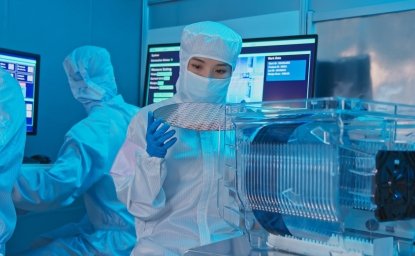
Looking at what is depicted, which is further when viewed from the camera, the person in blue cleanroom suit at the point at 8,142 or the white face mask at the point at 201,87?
the person in blue cleanroom suit at the point at 8,142

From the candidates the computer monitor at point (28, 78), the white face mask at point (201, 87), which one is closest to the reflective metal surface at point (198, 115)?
the white face mask at point (201, 87)

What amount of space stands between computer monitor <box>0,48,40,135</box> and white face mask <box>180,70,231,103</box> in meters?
1.28

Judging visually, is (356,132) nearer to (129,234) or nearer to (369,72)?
(369,72)

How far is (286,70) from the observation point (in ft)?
7.94

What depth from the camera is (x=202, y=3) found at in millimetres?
3078

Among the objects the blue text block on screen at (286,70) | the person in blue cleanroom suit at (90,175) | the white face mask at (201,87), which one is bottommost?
the person in blue cleanroom suit at (90,175)

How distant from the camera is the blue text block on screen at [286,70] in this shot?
7.85 feet

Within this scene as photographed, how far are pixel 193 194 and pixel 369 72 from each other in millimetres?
1189

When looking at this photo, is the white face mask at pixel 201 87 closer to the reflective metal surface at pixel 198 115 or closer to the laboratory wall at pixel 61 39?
the reflective metal surface at pixel 198 115

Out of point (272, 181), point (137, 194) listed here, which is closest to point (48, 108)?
point (137, 194)

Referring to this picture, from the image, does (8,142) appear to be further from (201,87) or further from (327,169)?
(327,169)

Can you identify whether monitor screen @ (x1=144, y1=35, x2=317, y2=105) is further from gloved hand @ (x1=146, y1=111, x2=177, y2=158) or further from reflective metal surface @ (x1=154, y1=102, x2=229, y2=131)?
reflective metal surface @ (x1=154, y1=102, x2=229, y2=131)

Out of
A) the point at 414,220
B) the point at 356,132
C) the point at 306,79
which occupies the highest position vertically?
the point at 306,79

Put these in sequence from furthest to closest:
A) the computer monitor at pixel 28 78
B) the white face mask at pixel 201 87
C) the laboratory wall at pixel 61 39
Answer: the laboratory wall at pixel 61 39, the computer monitor at pixel 28 78, the white face mask at pixel 201 87
